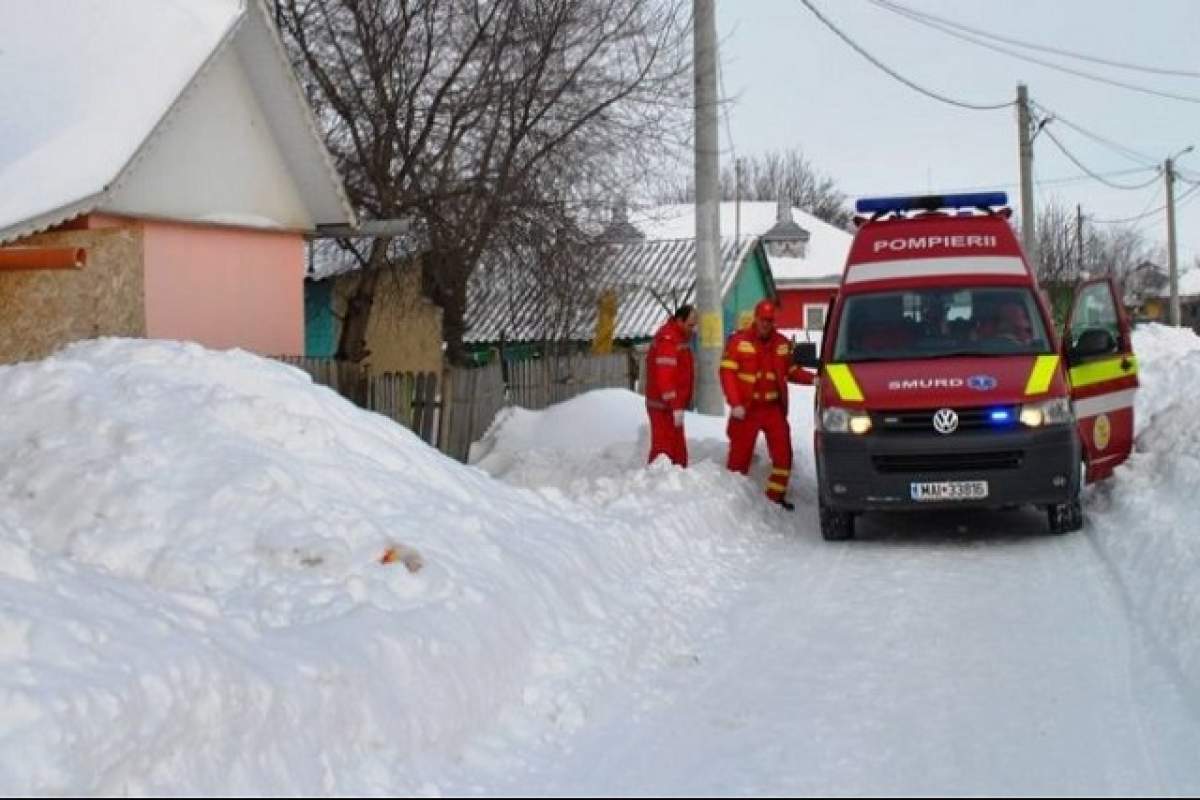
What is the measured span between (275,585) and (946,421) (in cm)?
585

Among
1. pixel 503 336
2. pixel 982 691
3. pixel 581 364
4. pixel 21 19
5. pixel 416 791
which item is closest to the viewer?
pixel 416 791

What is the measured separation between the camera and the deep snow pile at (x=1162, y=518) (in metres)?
7.91

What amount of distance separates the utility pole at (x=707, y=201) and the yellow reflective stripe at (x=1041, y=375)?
6.20m

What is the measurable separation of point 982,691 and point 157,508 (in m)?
4.23

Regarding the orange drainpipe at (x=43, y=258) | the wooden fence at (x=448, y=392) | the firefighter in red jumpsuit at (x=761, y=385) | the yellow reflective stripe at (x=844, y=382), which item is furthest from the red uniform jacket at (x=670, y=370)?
the orange drainpipe at (x=43, y=258)

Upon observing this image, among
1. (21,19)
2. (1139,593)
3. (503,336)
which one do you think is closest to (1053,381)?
(1139,593)

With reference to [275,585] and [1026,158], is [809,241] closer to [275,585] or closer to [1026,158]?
[1026,158]

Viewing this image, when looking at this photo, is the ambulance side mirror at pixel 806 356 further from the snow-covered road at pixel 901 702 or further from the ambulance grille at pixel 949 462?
the snow-covered road at pixel 901 702

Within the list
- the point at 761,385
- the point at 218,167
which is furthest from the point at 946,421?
the point at 218,167

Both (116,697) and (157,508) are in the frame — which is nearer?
(116,697)

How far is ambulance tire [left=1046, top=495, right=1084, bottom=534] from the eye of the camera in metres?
11.2

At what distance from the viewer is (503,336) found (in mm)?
27125

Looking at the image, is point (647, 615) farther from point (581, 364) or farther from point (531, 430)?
point (581, 364)

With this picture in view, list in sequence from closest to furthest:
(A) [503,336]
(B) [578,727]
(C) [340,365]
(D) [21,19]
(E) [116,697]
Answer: (E) [116,697] → (B) [578,727] → (C) [340,365] → (D) [21,19] → (A) [503,336]
